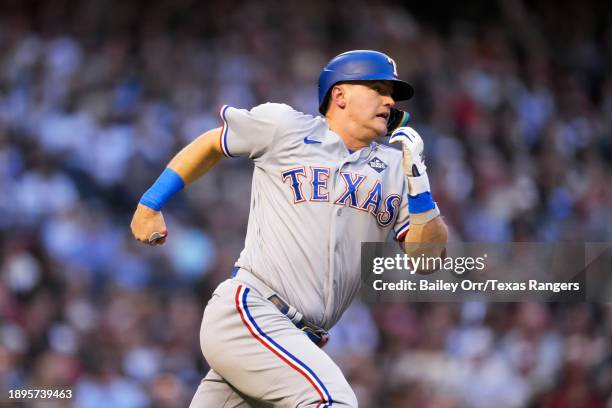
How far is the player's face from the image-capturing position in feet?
14.0

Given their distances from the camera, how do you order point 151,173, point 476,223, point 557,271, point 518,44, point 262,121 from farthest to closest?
point 518,44, point 476,223, point 151,173, point 557,271, point 262,121

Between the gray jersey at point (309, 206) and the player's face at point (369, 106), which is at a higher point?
the player's face at point (369, 106)

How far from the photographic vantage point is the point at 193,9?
37.7 feet

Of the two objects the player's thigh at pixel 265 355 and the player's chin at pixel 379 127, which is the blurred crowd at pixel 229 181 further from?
the player's chin at pixel 379 127

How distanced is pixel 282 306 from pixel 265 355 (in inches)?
9.2

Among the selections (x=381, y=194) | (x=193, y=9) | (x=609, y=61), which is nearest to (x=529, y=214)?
(x=609, y=61)

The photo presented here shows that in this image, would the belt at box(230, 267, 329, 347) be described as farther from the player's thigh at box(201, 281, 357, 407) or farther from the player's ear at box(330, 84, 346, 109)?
the player's ear at box(330, 84, 346, 109)

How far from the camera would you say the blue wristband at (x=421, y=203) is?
404 cm

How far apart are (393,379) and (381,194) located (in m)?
4.56

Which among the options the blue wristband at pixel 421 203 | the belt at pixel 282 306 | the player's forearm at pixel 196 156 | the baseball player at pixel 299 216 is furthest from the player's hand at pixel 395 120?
the belt at pixel 282 306

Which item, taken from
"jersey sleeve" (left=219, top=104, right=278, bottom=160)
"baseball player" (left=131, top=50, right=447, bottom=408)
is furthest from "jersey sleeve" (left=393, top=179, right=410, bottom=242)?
"jersey sleeve" (left=219, top=104, right=278, bottom=160)

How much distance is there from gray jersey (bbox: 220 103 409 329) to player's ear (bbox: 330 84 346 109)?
142 mm

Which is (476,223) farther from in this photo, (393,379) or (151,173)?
(151,173)

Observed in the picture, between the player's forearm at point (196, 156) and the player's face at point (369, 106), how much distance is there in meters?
0.58
